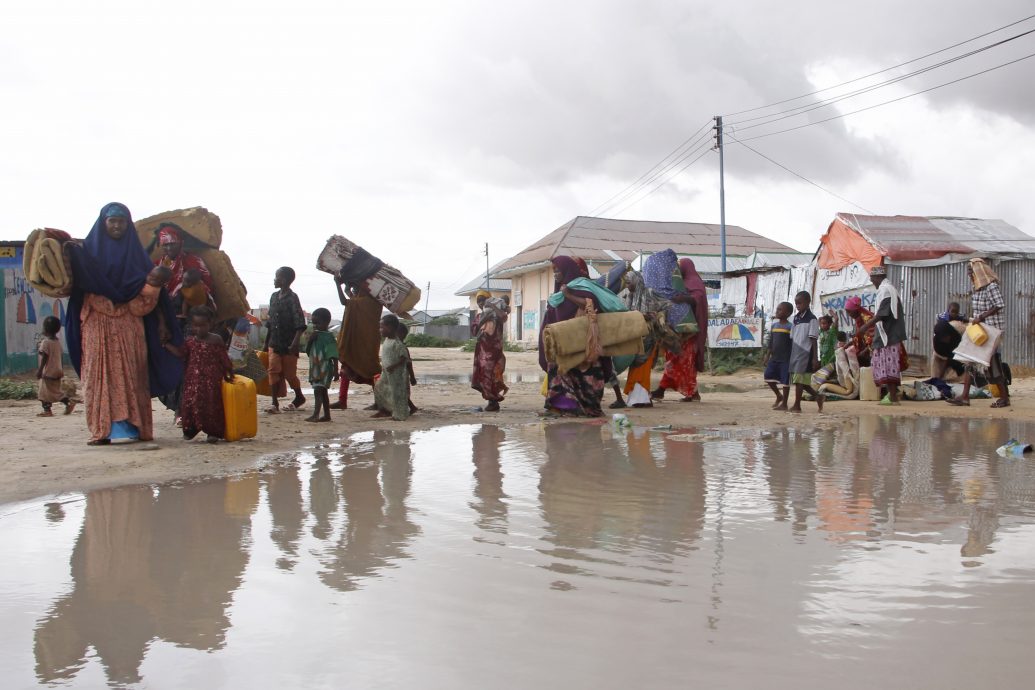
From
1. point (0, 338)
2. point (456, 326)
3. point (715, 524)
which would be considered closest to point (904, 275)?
point (715, 524)

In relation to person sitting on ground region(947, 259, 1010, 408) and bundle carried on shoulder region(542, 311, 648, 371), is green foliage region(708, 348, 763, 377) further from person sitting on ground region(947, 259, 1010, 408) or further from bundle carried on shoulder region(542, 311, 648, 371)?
bundle carried on shoulder region(542, 311, 648, 371)

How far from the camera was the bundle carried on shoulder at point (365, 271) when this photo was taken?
375 inches

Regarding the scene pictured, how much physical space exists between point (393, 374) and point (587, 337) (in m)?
2.09

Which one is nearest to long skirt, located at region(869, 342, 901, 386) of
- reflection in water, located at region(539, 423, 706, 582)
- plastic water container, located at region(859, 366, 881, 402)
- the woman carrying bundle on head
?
plastic water container, located at region(859, 366, 881, 402)

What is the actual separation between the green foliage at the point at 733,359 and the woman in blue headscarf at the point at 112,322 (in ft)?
42.0

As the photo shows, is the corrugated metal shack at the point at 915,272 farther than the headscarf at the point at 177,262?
Yes

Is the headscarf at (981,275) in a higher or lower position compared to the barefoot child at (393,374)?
higher

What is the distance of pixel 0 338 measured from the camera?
15.1 metres

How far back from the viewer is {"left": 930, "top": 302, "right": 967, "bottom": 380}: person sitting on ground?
11.5 meters

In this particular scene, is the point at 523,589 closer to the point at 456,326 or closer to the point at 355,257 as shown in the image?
the point at 355,257

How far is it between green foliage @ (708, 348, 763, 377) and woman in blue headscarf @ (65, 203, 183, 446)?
12.8m

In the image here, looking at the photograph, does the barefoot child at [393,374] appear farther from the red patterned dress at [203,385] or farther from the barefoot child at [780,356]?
the barefoot child at [780,356]

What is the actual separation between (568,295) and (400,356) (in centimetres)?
191

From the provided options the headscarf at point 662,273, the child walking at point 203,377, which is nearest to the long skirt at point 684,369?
the headscarf at point 662,273
